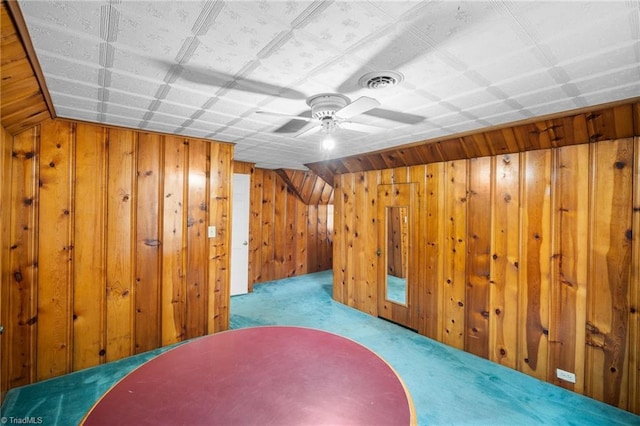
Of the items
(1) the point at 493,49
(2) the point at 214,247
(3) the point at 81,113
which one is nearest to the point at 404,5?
(1) the point at 493,49

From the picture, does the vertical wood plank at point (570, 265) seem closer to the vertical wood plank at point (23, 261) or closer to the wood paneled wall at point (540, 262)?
the wood paneled wall at point (540, 262)

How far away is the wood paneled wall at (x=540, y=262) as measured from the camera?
7.26ft

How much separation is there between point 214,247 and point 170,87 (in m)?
2.00

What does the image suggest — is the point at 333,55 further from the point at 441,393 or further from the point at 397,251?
the point at 397,251

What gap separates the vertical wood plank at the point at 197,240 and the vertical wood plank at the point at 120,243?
1.75 feet

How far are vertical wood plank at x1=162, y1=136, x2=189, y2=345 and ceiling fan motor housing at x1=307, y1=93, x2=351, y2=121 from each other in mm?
1971

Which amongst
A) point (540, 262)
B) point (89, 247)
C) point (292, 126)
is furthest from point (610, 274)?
point (89, 247)

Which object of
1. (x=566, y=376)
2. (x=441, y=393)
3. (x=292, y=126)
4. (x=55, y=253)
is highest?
(x=292, y=126)

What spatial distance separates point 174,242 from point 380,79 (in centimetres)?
270

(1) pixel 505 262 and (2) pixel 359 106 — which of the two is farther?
(1) pixel 505 262

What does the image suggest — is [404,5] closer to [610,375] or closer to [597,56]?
[597,56]

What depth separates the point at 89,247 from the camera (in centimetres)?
264

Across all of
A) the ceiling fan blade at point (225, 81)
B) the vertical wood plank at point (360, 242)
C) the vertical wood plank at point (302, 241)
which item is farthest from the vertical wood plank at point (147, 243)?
the vertical wood plank at point (302, 241)

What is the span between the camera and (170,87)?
70.7 inches
